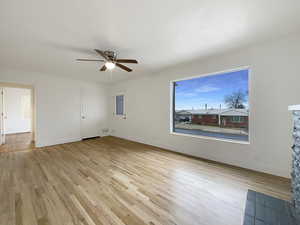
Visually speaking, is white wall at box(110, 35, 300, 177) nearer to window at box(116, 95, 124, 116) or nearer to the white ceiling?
the white ceiling

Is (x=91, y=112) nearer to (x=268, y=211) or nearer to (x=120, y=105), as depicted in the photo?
(x=120, y=105)

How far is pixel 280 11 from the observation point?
5.82ft

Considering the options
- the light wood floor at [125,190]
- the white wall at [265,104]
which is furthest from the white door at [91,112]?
the white wall at [265,104]

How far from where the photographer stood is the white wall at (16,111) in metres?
6.39

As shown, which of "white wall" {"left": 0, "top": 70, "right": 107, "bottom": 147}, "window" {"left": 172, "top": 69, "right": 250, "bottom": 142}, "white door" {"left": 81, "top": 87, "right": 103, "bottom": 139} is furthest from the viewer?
"white door" {"left": 81, "top": 87, "right": 103, "bottom": 139}

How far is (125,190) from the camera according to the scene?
2.12m

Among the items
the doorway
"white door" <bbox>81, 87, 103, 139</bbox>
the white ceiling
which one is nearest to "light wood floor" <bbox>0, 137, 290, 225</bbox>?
"white door" <bbox>81, 87, 103, 139</bbox>

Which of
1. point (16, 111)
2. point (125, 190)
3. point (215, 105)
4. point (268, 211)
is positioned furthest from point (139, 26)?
point (16, 111)

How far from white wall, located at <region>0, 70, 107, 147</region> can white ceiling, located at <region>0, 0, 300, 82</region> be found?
4.64 feet

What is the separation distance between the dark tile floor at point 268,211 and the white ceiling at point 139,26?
8.39 feet

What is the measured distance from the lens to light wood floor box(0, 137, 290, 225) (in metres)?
1.58

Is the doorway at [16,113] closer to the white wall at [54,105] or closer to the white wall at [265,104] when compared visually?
the white wall at [54,105]

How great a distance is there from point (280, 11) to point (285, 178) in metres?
2.69

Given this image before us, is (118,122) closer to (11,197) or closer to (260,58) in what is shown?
(11,197)
